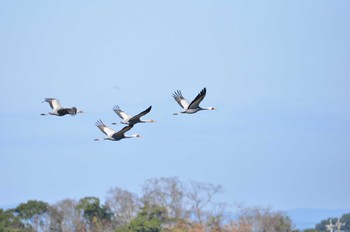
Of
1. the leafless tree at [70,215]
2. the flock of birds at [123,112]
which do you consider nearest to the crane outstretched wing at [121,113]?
the flock of birds at [123,112]

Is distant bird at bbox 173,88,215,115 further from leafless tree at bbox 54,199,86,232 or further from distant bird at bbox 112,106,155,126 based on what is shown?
leafless tree at bbox 54,199,86,232

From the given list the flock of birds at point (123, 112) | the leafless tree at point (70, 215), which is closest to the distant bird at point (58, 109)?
the flock of birds at point (123, 112)

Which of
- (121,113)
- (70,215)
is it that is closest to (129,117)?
(121,113)

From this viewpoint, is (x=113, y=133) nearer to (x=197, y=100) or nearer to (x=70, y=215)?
(x=197, y=100)

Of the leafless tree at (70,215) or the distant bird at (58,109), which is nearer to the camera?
the distant bird at (58,109)

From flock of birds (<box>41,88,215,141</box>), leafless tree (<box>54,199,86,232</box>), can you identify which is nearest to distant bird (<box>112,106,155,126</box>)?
flock of birds (<box>41,88,215,141</box>)

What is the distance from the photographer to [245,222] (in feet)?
226

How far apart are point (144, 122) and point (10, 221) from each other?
42.2 metres

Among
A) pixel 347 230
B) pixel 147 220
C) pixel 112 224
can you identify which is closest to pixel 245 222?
pixel 147 220

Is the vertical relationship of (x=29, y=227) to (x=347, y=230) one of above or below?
below

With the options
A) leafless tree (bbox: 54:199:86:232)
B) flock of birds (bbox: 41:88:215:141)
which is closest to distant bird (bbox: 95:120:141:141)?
flock of birds (bbox: 41:88:215:141)

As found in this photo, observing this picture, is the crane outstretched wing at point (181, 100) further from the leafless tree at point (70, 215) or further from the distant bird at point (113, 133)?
the leafless tree at point (70, 215)

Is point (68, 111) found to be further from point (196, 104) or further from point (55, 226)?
point (55, 226)

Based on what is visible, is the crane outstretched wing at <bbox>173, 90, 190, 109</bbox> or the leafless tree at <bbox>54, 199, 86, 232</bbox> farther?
the leafless tree at <bbox>54, 199, 86, 232</bbox>
